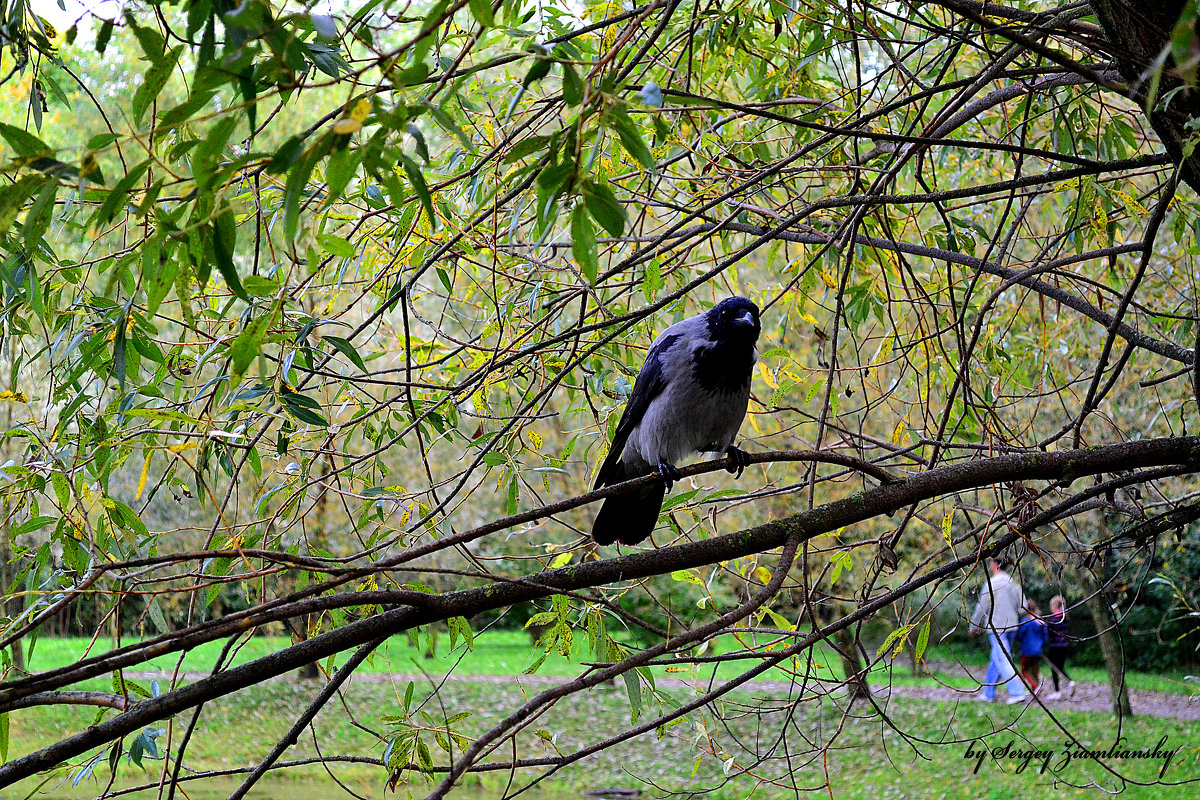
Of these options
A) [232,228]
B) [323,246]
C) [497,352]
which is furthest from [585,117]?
[497,352]

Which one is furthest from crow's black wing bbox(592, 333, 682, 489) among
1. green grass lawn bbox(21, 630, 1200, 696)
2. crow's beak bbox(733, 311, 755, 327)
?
green grass lawn bbox(21, 630, 1200, 696)

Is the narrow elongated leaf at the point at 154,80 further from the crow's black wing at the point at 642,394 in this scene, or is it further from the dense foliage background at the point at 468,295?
the crow's black wing at the point at 642,394

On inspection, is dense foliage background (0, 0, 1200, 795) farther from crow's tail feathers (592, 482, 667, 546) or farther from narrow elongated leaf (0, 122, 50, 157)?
crow's tail feathers (592, 482, 667, 546)

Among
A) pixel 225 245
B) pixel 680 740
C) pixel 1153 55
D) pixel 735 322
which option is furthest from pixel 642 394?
pixel 680 740

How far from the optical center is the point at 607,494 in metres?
2.11

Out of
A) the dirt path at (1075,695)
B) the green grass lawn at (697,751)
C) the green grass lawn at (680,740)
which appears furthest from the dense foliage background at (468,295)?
the dirt path at (1075,695)

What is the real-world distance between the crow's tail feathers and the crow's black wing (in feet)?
0.91

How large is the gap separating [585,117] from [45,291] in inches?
85.4

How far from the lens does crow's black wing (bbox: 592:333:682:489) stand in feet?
13.7

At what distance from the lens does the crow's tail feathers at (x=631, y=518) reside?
3912mm

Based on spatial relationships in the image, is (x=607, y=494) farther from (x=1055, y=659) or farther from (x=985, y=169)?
(x=1055, y=659)

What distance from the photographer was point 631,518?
3912mm

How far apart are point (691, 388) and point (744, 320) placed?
0.37 meters

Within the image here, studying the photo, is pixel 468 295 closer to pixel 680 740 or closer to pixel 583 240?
pixel 583 240
